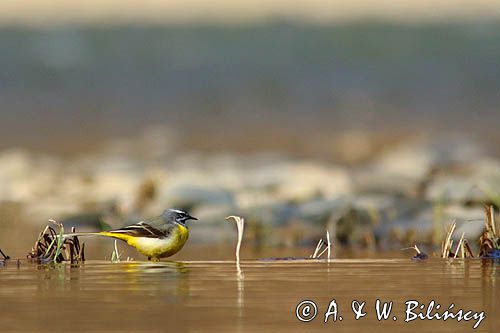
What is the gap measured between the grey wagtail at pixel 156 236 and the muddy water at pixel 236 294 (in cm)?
75

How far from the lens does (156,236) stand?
12.3m

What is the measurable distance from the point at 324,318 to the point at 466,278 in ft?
7.27

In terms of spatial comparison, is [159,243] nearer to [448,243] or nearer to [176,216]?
[176,216]

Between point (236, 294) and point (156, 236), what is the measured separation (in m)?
3.28

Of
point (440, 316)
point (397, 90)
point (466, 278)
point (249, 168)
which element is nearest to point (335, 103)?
point (397, 90)

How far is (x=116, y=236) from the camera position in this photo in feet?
40.8

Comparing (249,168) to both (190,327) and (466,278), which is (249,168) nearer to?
(466,278)

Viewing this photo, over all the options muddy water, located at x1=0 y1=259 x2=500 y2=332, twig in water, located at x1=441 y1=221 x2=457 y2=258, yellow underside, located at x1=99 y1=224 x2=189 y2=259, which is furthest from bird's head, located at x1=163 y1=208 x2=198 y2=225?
twig in water, located at x1=441 y1=221 x2=457 y2=258

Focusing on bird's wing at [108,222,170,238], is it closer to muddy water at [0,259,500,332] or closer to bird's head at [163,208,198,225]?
bird's head at [163,208,198,225]

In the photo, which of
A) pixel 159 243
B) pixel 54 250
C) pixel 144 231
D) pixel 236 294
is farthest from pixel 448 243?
pixel 236 294

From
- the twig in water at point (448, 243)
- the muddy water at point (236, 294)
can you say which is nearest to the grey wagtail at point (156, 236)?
the muddy water at point (236, 294)

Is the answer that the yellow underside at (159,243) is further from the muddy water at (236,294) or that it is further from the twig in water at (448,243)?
the twig in water at (448,243)

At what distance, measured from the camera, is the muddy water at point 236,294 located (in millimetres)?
7762

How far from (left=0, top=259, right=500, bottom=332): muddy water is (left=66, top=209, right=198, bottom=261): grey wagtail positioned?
748 millimetres
